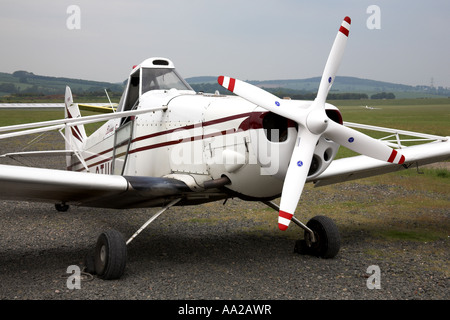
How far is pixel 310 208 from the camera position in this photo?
11445 mm

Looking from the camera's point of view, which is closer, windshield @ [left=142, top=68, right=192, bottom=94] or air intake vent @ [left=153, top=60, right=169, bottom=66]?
windshield @ [left=142, top=68, right=192, bottom=94]

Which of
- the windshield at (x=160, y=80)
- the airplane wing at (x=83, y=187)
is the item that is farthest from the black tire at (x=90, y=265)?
the windshield at (x=160, y=80)

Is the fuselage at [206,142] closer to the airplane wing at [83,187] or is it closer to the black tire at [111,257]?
the airplane wing at [83,187]

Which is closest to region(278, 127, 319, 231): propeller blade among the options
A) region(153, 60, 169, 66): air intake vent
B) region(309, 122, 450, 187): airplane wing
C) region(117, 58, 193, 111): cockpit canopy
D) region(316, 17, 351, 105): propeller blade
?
region(316, 17, 351, 105): propeller blade

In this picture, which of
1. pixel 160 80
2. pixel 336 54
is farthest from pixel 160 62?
pixel 336 54

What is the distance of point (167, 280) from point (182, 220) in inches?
158

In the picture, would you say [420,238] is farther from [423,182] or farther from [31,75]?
[31,75]

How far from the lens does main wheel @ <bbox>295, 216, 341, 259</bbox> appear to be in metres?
7.48

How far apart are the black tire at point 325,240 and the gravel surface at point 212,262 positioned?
0.48 ft

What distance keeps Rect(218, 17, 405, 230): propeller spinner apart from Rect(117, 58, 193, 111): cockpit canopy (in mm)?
2292

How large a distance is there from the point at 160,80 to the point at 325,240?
353cm

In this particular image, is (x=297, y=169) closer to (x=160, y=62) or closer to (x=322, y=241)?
(x=322, y=241)

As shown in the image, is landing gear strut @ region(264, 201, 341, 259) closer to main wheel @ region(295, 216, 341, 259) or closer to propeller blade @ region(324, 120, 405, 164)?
main wheel @ region(295, 216, 341, 259)

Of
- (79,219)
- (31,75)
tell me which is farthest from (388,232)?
(31,75)
